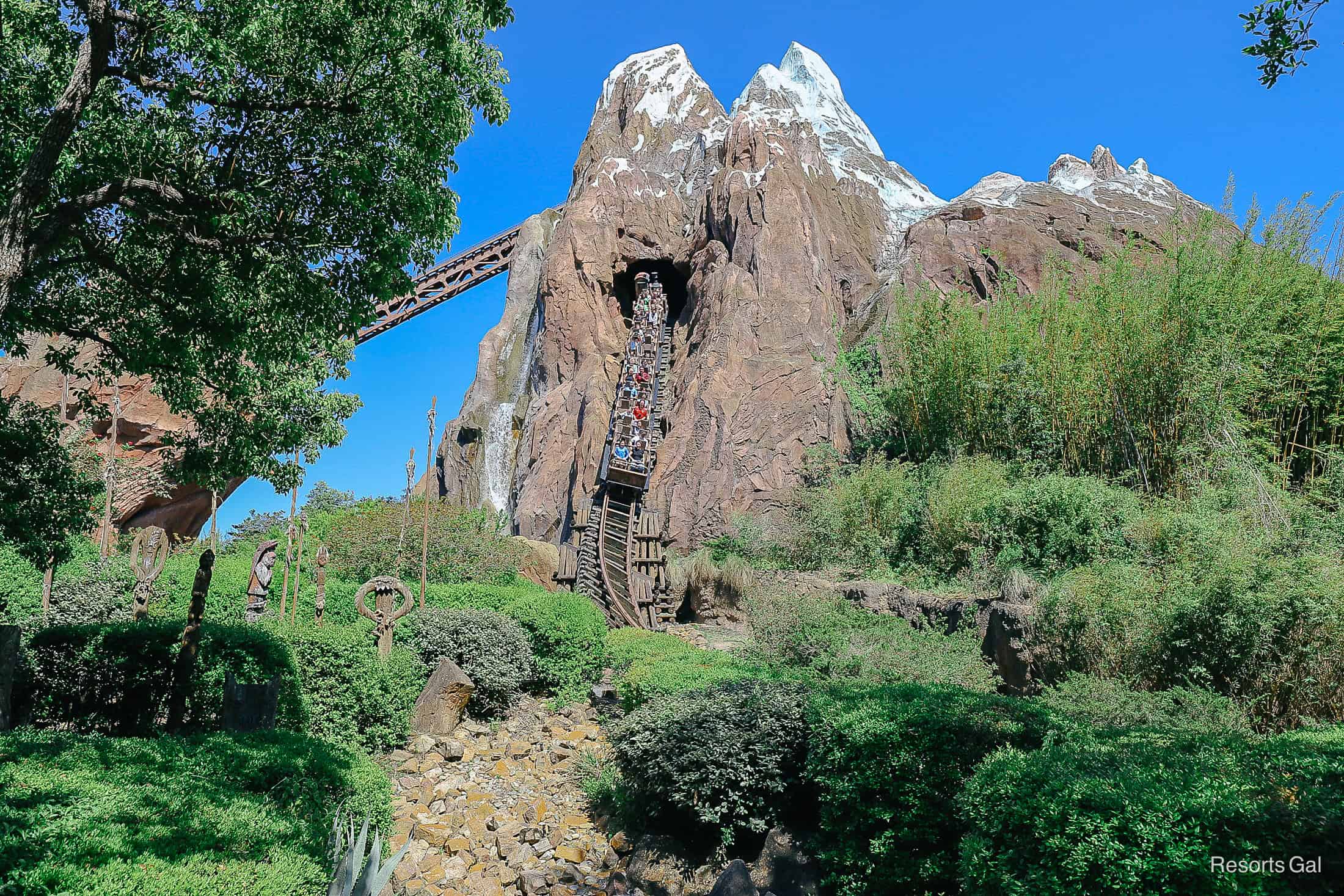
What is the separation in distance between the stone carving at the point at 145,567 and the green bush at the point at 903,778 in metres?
7.50

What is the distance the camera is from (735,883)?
505 cm

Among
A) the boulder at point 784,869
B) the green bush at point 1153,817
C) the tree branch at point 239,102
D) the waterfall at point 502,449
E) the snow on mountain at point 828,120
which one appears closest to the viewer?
the green bush at point 1153,817

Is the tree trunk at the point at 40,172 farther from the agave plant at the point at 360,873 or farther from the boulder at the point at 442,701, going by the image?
the boulder at the point at 442,701

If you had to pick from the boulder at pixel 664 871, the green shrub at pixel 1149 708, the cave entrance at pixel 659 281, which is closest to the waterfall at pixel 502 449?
the cave entrance at pixel 659 281

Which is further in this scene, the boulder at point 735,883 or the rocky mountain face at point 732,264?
the rocky mountain face at point 732,264

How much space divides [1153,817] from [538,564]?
55.5ft

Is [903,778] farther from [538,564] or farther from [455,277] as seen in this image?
[455,277]

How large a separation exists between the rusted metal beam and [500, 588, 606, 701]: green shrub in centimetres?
1956

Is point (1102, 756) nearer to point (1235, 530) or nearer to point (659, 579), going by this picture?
point (1235, 530)

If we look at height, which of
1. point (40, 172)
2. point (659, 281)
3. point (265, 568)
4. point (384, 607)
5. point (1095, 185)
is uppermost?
point (1095, 185)

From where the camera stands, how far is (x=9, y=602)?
35.3 feet

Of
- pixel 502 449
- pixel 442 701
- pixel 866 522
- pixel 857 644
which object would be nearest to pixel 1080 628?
pixel 857 644

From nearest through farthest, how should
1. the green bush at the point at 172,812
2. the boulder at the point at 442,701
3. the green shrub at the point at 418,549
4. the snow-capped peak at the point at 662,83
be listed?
1. the green bush at the point at 172,812
2. the boulder at the point at 442,701
3. the green shrub at the point at 418,549
4. the snow-capped peak at the point at 662,83

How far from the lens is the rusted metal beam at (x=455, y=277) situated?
29734 mm
